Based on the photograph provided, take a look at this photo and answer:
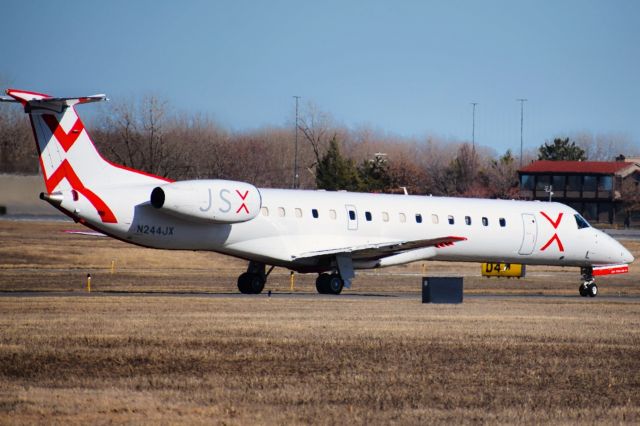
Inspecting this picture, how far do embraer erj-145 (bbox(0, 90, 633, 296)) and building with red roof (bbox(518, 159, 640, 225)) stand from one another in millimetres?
82885

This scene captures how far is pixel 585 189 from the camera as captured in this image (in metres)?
124

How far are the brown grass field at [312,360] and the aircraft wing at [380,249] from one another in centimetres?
182

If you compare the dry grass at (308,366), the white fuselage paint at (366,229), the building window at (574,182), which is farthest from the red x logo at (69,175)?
the building window at (574,182)

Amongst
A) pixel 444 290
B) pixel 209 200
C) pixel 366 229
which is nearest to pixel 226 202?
pixel 209 200

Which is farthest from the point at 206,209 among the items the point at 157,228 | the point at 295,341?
the point at 295,341

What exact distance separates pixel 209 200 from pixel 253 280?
4.34 metres

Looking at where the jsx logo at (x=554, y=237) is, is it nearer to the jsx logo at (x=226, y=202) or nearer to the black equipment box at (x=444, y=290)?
the black equipment box at (x=444, y=290)

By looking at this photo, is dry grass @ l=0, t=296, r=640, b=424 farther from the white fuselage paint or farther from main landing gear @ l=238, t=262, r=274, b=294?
main landing gear @ l=238, t=262, r=274, b=294

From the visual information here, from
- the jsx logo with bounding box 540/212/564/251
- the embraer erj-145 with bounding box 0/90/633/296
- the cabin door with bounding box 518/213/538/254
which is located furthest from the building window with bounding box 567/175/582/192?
the cabin door with bounding box 518/213/538/254

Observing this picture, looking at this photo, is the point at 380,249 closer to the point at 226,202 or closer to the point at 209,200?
the point at 226,202

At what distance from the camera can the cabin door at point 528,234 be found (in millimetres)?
38844

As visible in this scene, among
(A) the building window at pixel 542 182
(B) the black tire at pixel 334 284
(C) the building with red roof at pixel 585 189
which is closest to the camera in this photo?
(B) the black tire at pixel 334 284

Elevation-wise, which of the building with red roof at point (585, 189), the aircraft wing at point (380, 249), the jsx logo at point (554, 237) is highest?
the building with red roof at point (585, 189)

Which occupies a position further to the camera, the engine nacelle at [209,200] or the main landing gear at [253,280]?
the main landing gear at [253,280]
